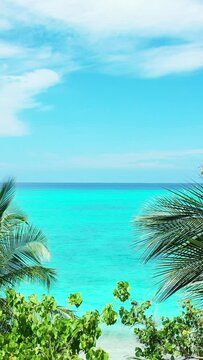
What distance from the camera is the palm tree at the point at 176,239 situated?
5969 mm

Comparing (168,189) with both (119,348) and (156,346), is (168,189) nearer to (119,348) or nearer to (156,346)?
(156,346)

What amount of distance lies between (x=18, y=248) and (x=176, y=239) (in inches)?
181

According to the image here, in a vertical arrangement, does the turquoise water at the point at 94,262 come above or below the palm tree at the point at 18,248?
above

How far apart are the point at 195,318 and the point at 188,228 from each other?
3.44 metres

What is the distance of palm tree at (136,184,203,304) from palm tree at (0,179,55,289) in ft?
12.0

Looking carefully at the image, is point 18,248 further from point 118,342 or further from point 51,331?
point 118,342

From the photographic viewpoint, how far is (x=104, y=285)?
88.0ft

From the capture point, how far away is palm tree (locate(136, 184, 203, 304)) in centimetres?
597

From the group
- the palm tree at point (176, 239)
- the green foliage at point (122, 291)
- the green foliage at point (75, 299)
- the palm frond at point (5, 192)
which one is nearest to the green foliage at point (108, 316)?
the green foliage at point (75, 299)

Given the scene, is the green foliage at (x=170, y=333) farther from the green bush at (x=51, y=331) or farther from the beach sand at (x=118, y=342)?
the beach sand at (x=118, y=342)

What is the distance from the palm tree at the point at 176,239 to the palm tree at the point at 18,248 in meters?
3.67

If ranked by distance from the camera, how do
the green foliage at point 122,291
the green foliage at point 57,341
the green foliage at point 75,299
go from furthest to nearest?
the green foliage at point 122,291 < the green foliage at point 75,299 < the green foliage at point 57,341

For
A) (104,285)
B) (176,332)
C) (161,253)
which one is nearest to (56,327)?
(161,253)

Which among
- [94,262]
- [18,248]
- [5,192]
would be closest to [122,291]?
[5,192]
